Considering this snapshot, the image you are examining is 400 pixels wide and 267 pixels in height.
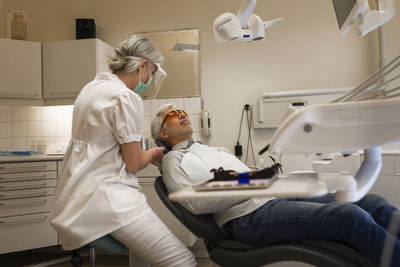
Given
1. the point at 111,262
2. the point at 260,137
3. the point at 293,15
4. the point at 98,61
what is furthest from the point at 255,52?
the point at 111,262

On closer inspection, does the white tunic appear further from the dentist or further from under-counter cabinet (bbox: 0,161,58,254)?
under-counter cabinet (bbox: 0,161,58,254)

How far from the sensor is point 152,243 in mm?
1479

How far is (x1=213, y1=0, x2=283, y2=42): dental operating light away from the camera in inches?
68.1

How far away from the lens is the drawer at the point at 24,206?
9.67ft

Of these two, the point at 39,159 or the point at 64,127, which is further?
the point at 64,127

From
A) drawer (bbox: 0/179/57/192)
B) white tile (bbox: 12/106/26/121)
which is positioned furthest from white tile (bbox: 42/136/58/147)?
drawer (bbox: 0/179/57/192)

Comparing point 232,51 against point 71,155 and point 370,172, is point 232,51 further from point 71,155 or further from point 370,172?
point 370,172

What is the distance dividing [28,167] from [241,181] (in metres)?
2.56

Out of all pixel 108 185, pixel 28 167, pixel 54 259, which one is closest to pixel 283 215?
pixel 108 185

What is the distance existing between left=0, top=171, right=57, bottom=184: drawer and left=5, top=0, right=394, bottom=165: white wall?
57.4 inches

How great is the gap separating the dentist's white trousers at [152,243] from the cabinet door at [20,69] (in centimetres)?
245

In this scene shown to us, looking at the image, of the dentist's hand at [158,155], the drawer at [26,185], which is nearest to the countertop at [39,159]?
the drawer at [26,185]

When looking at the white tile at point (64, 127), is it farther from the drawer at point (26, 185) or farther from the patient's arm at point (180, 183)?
the patient's arm at point (180, 183)

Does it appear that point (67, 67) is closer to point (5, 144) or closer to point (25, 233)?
point (5, 144)
